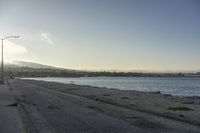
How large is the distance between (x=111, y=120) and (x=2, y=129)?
636 centimetres

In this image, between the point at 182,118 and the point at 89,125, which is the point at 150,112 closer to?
the point at 182,118

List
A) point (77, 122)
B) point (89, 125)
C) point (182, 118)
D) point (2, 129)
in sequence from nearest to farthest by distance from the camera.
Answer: point (2, 129) → point (89, 125) → point (77, 122) → point (182, 118)

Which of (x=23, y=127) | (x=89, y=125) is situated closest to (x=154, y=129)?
(x=89, y=125)

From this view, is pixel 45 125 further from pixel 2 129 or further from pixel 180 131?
pixel 180 131

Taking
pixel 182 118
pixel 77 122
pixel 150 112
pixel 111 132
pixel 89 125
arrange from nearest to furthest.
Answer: pixel 111 132
pixel 89 125
pixel 77 122
pixel 182 118
pixel 150 112

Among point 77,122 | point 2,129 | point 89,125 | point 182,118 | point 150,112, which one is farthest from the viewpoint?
point 150,112

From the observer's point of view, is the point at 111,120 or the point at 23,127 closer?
the point at 23,127

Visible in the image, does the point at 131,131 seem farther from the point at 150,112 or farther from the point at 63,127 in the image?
the point at 150,112

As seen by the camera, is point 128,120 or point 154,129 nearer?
point 154,129

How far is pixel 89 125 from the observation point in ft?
65.7

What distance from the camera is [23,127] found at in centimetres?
1930

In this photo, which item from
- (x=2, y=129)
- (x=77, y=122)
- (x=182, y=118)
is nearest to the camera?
(x=2, y=129)

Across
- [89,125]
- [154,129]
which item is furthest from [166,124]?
[89,125]

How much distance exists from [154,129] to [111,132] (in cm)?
230
